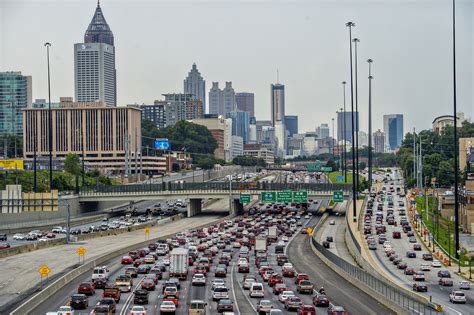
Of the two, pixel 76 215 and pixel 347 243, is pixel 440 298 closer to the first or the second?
pixel 347 243

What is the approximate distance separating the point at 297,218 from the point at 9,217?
48762 millimetres

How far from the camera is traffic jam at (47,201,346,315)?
46.8 meters

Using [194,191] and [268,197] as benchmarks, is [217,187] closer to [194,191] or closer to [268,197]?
[194,191]

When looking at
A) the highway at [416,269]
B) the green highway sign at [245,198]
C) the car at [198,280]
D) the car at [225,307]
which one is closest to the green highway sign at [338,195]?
the green highway sign at [245,198]

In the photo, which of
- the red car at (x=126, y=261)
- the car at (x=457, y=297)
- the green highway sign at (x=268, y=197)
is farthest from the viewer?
the green highway sign at (x=268, y=197)

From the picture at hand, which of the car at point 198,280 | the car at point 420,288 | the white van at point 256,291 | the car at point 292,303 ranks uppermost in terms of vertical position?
the car at point 292,303

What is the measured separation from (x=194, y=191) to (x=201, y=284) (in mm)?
84781

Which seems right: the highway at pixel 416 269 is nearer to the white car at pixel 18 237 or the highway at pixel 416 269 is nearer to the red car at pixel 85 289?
the red car at pixel 85 289

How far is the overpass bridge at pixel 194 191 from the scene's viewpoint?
145125mm

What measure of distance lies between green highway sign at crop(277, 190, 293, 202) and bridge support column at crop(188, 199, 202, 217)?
1785cm

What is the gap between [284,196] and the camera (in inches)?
5374

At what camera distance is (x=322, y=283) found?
62.3 meters

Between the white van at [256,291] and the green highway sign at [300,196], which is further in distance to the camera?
the green highway sign at [300,196]

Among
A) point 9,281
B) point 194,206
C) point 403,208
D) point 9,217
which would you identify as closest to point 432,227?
point 403,208
